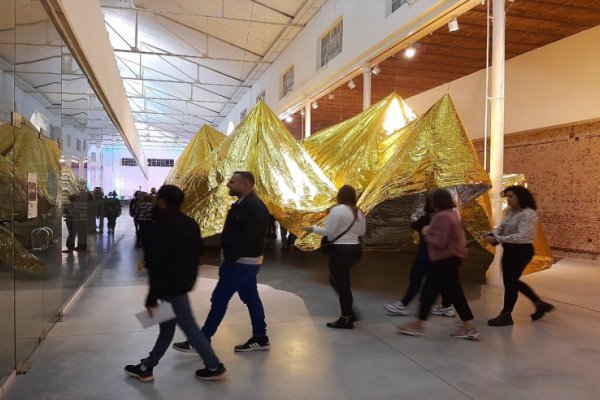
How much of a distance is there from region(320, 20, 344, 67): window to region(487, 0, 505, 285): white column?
6569 millimetres

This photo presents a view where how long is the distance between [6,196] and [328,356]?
257cm

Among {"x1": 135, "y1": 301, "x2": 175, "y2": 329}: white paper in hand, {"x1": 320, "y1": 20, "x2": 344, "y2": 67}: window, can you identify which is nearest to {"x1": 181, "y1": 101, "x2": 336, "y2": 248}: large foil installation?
{"x1": 135, "y1": 301, "x2": 175, "y2": 329}: white paper in hand

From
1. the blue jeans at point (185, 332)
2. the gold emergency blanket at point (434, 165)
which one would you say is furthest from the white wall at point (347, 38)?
the blue jeans at point (185, 332)

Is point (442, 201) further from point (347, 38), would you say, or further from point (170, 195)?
point (347, 38)

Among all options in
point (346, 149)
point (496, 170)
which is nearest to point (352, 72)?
point (346, 149)

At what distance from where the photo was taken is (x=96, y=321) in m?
4.62

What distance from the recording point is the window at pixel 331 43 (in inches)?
510

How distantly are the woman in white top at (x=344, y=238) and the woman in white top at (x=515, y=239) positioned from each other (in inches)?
55.1

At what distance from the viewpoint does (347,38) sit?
472 inches

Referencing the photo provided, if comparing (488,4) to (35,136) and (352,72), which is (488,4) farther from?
(35,136)

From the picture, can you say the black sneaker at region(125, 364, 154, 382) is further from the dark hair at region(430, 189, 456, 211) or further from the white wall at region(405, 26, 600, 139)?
the white wall at region(405, 26, 600, 139)

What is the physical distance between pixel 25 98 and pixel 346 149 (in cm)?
533

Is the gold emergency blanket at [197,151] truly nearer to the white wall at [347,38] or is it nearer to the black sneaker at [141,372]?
the white wall at [347,38]

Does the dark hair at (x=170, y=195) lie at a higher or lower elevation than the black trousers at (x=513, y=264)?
higher
